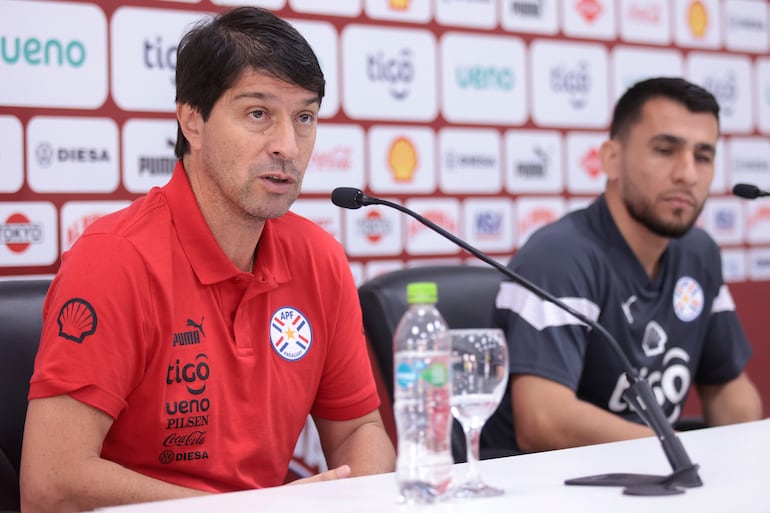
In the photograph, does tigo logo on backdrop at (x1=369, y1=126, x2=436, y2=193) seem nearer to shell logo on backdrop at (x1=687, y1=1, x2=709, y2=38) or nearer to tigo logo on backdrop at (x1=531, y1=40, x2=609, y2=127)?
tigo logo on backdrop at (x1=531, y1=40, x2=609, y2=127)

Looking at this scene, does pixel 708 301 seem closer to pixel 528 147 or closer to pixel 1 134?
pixel 528 147

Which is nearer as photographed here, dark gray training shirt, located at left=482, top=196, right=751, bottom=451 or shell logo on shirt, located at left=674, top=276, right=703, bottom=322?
dark gray training shirt, located at left=482, top=196, right=751, bottom=451

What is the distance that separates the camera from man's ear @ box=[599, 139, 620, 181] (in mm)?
2416

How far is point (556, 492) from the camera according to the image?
120 centimetres

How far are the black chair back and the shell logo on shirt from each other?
1365 mm

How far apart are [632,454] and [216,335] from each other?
0.64m

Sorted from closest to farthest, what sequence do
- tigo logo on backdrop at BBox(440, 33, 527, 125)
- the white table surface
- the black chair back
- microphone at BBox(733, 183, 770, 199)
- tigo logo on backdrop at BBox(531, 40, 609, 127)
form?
the white table surface → the black chair back → microphone at BBox(733, 183, 770, 199) → tigo logo on backdrop at BBox(440, 33, 527, 125) → tigo logo on backdrop at BBox(531, 40, 609, 127)

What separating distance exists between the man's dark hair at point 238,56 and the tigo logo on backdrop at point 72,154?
56 centimetres

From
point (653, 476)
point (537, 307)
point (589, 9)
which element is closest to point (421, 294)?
point (653, 476)

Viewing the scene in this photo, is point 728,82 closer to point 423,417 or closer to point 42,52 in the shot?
point 42,52

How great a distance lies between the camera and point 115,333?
4.81 ft

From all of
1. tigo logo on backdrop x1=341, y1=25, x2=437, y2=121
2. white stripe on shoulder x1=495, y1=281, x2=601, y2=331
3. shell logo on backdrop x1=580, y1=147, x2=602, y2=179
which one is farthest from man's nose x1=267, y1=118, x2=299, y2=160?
shell logo on backdrop x1=580, y1=147, x2=602, y2=179

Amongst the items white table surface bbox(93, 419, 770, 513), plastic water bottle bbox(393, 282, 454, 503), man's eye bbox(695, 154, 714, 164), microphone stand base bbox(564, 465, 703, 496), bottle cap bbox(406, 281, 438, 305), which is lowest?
white table surface bbox(93, 419, 770, 513)

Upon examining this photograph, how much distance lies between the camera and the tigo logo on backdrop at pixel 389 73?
100 inches
